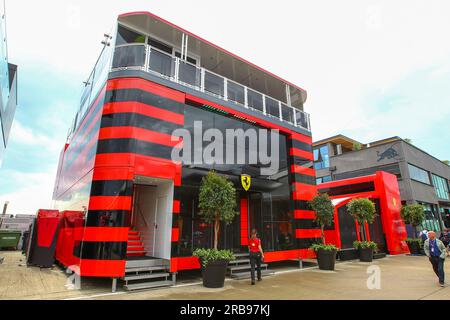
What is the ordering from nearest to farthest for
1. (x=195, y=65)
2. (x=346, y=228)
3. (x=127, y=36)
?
(x=127, y=36) < (x=195, y=65) < (x=346, y=228)

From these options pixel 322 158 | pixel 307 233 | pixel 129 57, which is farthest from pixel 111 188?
pixel 322 158

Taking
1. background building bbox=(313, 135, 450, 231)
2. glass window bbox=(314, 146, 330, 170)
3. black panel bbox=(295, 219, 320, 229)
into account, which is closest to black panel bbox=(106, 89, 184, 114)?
black panel bbox=(295, 219, 320, 229)

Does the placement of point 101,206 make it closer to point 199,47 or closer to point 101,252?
point 101,252

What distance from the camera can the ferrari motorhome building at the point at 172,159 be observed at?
7184 mm

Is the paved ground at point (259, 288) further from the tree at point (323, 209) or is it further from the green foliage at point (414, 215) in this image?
the green foliage at point (414, 215)

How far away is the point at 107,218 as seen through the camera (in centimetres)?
687

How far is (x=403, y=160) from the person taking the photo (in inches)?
842

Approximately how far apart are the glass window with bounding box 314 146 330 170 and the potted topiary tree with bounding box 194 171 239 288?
79.2 ft

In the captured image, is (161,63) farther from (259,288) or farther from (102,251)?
(259,288)

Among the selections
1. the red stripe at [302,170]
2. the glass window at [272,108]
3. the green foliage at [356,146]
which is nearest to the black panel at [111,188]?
the glass window at [272,108]

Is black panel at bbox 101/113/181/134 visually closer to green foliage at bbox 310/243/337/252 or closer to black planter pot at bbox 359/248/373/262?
green foliage at bbox 310/243/337/252

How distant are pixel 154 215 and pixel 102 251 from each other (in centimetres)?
227

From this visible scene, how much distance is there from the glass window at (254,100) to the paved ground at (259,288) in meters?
7.17
